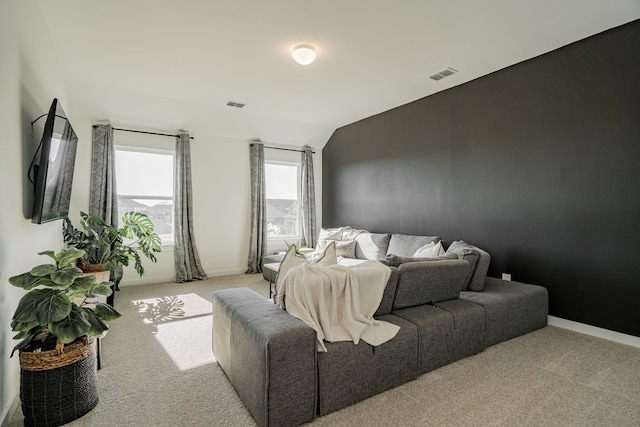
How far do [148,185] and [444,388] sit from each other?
5.10 metres

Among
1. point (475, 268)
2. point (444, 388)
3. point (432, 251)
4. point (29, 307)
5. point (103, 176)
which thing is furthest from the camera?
point (103, 176)

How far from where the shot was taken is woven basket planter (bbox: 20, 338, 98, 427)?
5.61 ft

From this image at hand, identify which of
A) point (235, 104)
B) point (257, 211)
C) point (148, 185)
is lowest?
point (257, 211)

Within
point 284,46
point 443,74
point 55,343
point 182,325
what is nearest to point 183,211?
point 182,325

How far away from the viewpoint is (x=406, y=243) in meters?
4.55

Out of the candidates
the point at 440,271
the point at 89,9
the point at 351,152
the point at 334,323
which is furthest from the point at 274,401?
the point at 351,152

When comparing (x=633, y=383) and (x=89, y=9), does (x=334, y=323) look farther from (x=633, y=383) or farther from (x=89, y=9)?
(x=89, y=9)

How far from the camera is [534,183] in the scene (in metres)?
3.51

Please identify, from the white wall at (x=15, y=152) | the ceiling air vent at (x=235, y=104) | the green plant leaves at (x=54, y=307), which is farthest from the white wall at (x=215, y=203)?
the green plant leaves at (x=54, y=307)

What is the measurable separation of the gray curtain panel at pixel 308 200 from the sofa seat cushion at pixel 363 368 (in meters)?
4.60

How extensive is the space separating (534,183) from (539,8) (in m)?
1.73

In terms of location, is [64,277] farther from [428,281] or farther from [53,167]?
[428,281]

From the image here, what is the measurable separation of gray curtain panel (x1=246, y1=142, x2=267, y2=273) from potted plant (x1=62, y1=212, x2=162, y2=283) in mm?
1749

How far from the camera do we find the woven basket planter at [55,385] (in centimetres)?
171
